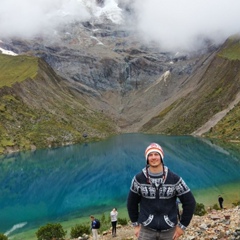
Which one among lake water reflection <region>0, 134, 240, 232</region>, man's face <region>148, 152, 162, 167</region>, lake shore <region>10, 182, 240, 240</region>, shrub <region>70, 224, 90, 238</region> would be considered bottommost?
shrub <region>70, 224, 90, 238</region>

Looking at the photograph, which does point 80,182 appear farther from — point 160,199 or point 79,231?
point 160,199

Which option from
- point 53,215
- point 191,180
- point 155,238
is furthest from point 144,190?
point 191,180

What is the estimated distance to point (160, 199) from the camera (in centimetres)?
843

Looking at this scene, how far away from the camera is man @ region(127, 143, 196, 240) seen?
8398 mm

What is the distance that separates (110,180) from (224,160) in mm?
28240

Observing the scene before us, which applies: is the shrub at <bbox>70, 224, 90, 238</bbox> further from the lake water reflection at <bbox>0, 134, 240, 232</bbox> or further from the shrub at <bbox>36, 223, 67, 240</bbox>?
the lake water reflection at <bbox>0, 134, 240, 232</bbox>

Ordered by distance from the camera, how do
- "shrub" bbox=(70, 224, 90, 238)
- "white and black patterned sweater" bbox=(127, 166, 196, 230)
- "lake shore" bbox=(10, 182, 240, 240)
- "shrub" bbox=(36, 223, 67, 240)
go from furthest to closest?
1. "lake shore" bbox=(10, 182, 240, 240)
2. "shrub" bbox=(70, 224, 90, 238)
3. "shrub" bbox=(36, 223, 67, 240)
4. "white and black patterned sweater" bbox=(127, 166, 196, 230)

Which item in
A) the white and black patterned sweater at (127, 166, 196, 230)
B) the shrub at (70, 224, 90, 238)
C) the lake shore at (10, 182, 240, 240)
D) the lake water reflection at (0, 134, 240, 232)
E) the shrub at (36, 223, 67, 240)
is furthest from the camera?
the lake water reflection at (0, 134, 240, 232)

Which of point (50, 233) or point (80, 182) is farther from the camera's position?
point (80, 182)

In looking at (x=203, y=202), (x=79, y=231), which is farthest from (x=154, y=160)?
(x=203, y=202)

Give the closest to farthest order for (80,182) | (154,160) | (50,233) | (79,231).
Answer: (154,160)
(50,233)
(79,231)
(80,182)

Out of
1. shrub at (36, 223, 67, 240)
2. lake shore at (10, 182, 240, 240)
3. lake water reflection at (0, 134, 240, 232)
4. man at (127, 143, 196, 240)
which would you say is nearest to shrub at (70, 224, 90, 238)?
shrub at (36, 223, 67, 240)

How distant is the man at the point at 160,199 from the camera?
27.6 ft

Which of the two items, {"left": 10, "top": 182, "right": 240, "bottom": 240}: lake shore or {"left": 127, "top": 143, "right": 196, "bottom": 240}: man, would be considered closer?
{"left": 127, "top": 143, "right": 196, "bottom": 240}: man
